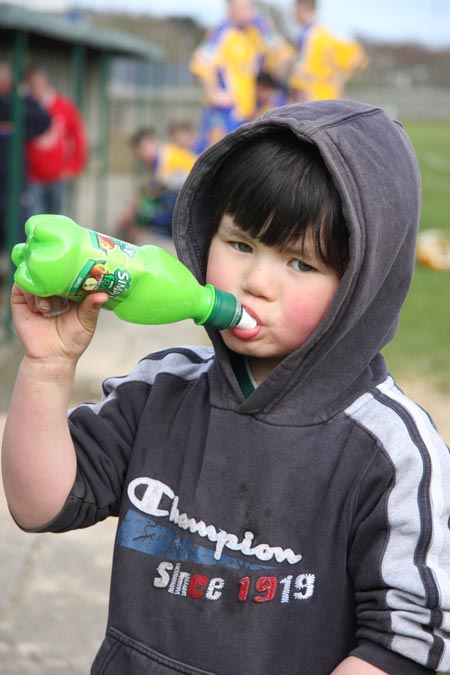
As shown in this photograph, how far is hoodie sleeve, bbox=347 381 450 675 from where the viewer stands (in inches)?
66.8

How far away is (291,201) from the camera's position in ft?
5.89

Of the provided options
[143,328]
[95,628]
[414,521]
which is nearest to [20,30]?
[143,328]

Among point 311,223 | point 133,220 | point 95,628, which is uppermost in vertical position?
point 311,223

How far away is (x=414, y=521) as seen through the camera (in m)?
1.71

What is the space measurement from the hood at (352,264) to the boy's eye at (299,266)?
7 cm

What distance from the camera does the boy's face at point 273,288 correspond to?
1798 millimetres

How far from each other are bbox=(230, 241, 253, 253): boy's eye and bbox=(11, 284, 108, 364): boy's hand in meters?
0.27

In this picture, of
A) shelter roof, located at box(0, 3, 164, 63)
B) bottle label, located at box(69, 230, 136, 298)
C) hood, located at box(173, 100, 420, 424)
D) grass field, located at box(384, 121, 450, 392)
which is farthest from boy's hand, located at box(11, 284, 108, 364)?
shelter roof, located at box(0, 3, 164, 63)

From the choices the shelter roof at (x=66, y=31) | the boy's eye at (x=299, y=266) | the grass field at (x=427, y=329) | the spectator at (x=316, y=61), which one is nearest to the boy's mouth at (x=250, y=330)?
the boy's eye at (x=299, y=266)

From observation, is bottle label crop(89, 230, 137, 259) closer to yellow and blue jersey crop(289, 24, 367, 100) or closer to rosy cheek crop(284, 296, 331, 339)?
rosy cheek crop(284, 296, 331, 339)

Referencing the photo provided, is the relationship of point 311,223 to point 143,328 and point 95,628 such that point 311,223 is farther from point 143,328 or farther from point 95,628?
point 143,328

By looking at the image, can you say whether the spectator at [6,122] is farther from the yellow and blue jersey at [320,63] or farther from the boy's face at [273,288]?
the boy's face at [273,288]

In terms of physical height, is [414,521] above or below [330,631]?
above

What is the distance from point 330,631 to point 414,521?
0.87 ft
